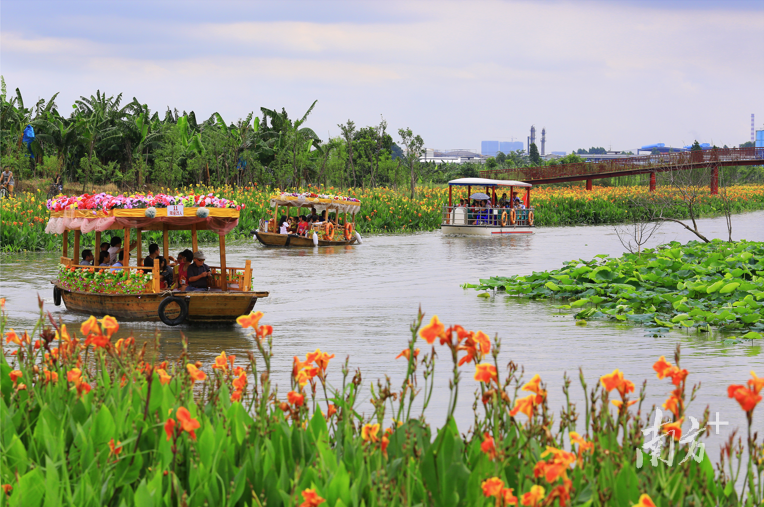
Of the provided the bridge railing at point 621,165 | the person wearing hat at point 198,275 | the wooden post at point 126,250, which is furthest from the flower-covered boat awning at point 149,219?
the bridge railing at point 621,165

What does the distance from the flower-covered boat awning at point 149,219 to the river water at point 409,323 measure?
1707 mm

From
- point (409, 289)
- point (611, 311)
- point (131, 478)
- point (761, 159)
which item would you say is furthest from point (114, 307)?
point (761, 159)

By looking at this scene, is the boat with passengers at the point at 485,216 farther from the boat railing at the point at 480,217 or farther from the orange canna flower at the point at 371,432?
the orange canna flower at the point at 371,432

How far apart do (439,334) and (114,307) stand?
11.4 metres

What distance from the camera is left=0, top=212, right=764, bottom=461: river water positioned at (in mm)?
9148

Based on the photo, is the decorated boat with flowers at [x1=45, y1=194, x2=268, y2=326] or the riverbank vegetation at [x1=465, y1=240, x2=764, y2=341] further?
the decorated boat with flowers at [x1=45, y1=194, x2=268, y2=326]

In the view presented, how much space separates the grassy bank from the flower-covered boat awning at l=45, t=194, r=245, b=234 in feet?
51.8

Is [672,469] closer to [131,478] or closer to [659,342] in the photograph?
[131,478]

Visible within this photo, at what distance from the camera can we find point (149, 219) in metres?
13.1

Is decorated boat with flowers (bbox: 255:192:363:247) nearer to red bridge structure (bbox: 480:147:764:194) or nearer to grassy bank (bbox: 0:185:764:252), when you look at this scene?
grassy bank (bbox: 0:185:764:252)

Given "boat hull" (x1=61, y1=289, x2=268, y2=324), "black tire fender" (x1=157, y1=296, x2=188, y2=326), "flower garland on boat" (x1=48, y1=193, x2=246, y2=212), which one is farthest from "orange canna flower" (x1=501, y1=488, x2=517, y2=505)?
"flower garland on boat" (x1=48, y1=193, x2=246, y2=212)

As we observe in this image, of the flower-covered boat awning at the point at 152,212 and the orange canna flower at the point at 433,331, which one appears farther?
the flower-covered boat awning at the point at 152,212

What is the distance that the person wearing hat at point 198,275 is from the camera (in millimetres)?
13453

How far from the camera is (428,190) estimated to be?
51500 millimetres
